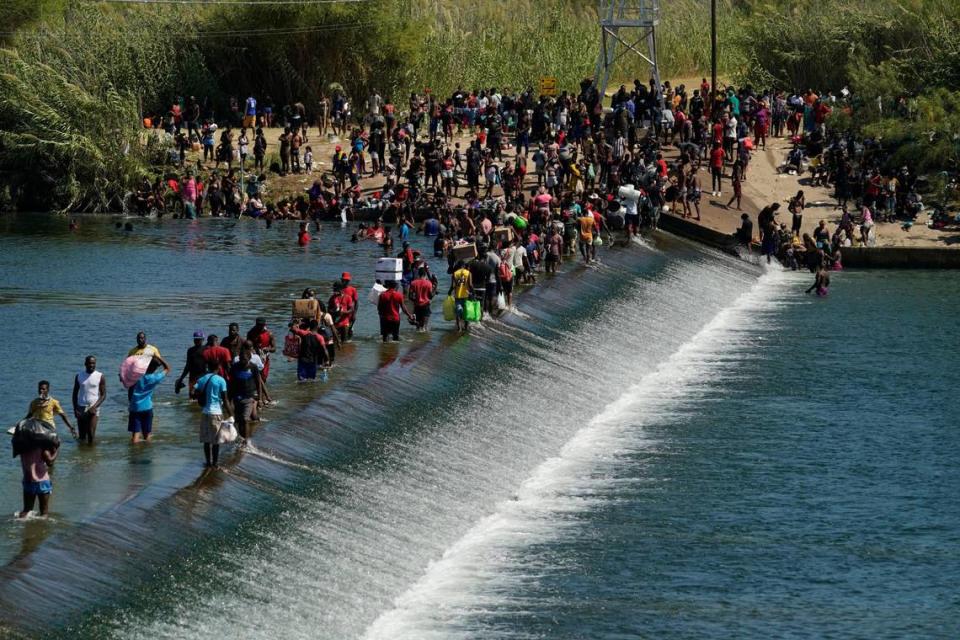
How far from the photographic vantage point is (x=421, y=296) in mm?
36750

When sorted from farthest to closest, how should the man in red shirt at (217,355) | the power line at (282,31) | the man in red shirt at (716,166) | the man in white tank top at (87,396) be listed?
the power line at (282,31)
the man in red shirt at (716,166)
the man in red shirt at (217,355)
the man in white tank top at (87,396)

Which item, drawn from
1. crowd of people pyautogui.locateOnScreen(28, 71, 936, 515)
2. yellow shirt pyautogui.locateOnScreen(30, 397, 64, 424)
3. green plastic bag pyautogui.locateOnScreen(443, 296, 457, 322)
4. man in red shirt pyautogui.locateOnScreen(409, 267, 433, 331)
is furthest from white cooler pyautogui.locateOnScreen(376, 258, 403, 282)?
yellow shirt pyautogui.locateOnScreen(30, 397, 64, 424)

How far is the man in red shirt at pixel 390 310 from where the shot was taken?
35344 mm

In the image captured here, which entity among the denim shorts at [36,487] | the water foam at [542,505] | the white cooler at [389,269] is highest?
the white cooler at [389,269]

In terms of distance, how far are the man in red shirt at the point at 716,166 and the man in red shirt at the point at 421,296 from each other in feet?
95.4

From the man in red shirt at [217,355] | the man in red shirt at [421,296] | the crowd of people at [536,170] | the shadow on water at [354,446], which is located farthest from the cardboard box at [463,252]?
the man in red shirt at [217,355]

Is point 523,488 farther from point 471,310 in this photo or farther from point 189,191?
point 189,191

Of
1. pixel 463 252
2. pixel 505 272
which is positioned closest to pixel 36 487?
pixel 505 272

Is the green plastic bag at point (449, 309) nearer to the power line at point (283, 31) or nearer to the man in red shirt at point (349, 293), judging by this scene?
the man in red shirt at point (349, 293)

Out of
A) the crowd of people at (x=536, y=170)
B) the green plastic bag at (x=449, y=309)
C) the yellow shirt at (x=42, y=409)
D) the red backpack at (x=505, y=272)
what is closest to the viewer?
the yellow shirt at (x=42, y=409)

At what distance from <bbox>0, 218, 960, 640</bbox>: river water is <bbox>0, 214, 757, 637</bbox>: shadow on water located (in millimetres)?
55

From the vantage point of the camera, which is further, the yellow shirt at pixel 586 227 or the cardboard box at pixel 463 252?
the yellow shirt at pixel 586 227

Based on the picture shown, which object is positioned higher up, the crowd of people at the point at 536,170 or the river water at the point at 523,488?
the crowd of people at the point at 536,170

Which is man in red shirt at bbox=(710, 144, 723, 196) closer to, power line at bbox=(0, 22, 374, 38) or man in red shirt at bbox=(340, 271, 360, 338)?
power line at bbox=(0, 22, 374, 38)
